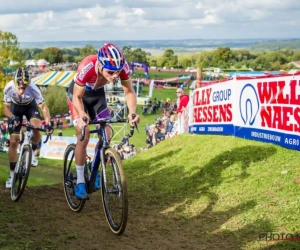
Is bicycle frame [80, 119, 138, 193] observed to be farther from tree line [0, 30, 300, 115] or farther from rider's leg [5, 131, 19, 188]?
tree line [0, 30, 300, 115]

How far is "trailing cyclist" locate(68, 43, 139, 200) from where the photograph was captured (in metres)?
5.20

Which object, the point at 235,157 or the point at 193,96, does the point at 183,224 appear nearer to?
the point at 235,157

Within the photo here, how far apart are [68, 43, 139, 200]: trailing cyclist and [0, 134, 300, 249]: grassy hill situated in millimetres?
968

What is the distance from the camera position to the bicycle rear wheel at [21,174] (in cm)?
696

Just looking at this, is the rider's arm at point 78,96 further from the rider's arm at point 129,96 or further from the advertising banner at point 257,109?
the advertising banner at point 257,109

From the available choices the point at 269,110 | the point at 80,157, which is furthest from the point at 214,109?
the point at 80,157

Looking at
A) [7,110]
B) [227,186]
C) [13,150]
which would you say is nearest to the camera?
[227,186]

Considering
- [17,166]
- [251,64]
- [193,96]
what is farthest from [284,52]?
[17,166]

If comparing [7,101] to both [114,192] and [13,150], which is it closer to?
[13,150]

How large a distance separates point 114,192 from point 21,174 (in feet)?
8.50

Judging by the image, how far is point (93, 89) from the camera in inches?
235

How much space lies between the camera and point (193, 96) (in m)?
14.1

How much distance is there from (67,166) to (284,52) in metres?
123

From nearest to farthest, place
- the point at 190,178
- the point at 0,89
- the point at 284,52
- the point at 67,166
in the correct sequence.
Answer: the point at 67,166, the point at 190,178, the point at 0,89, the point at 284,52
